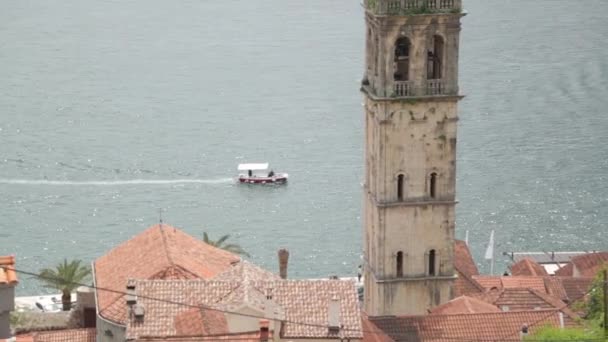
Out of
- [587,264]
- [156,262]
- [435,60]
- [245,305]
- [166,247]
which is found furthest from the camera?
[587,264]

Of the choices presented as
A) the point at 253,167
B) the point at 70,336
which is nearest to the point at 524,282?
the point at 70,336

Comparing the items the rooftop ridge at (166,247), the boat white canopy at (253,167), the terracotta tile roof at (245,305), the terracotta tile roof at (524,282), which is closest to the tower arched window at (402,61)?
the terracotta tile roof at (524,282)

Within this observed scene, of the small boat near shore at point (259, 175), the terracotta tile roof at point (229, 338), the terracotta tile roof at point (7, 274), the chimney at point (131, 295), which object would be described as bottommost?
the terracotta tile roof at point (229, 338)

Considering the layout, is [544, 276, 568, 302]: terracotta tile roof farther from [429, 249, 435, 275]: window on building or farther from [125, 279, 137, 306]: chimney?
[125, 279, 137, 306]: chimney

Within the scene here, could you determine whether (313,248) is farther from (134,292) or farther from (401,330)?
(134,292)

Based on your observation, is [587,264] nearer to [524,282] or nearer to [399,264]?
[524,282]

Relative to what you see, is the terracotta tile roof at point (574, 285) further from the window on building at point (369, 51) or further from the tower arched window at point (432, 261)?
the window on building at point (369, 51)

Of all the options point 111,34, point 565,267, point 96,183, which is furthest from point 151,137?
point 565,267
